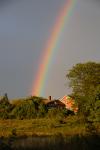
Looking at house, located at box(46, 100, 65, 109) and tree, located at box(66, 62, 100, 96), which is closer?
tree, located at box(66, 62, 100, 96)

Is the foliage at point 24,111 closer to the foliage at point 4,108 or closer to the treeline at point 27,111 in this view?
the treeline at point 27,111

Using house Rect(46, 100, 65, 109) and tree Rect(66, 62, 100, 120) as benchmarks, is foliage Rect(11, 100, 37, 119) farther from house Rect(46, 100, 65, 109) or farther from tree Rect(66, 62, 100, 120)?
house Rect(46, 100, 65, 109)

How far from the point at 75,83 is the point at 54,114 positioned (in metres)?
10.1

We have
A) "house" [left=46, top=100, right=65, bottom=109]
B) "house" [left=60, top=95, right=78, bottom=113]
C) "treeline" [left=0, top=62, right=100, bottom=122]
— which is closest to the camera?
"treeline" [left=0, top=62, right=100, bottom=122]

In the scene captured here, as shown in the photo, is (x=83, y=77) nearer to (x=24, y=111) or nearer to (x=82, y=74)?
(x=82, y=74)

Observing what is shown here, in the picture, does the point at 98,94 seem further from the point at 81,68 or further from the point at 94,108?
the point at 81,68

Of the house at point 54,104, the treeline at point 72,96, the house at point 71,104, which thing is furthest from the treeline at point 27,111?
the house at point 54,104

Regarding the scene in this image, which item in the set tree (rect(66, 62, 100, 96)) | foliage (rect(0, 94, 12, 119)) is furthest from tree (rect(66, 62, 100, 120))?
foliage (rect(0, 94, 12, 119))

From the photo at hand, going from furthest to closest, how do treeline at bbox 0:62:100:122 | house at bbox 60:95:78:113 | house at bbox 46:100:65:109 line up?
house at bbox 46:100:65:109, house at bbox 60:95:78:113, treeline at bbox 0:62:100:122

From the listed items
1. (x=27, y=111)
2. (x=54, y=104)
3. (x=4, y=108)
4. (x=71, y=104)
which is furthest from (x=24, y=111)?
(x=54, y=104)

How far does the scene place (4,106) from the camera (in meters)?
62.8

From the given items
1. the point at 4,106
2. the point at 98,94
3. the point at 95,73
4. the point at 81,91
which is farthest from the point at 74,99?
the point at 98,94

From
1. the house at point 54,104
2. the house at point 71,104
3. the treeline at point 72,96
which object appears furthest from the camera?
the house at point 54,104

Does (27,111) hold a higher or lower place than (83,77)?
lower
